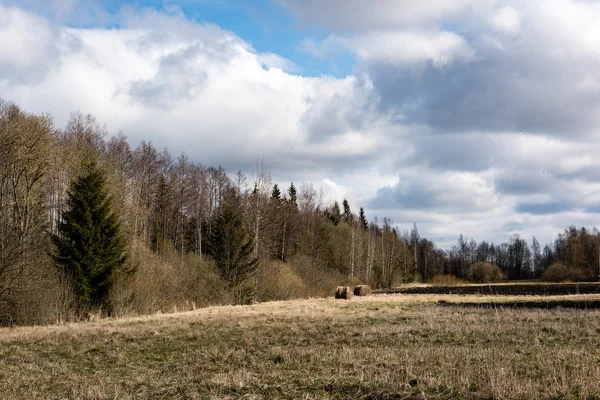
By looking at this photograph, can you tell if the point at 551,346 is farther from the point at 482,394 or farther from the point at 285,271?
the point at 285,271

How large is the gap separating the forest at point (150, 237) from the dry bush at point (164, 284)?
0.08 m

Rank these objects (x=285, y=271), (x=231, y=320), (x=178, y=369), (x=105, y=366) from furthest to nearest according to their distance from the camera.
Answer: (x=285, y=271) → (x=231, y=320) → (x=105, y=366) → (x=178, y=369)

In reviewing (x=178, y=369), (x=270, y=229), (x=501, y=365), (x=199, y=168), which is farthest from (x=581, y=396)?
(x=199, y=168)

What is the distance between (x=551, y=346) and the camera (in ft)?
41.0

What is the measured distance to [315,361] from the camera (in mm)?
11102

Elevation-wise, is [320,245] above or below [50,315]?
above

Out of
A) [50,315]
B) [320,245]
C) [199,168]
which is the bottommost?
[50,315]

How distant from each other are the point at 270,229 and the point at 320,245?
1267 centimetres

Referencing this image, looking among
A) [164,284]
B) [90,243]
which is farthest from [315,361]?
[164,284]

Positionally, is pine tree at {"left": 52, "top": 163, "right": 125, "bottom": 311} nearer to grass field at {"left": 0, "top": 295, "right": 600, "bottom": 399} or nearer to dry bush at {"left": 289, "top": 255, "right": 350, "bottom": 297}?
grass field at {"left": 0, "top": 295, "right": 600, "bottom": 399}

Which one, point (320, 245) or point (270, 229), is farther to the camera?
point (320, 245)

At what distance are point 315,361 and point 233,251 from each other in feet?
109

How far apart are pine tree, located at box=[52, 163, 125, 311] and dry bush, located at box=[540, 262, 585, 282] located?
71.6 metres

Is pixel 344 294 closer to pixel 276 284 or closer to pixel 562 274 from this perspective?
pixel 276 284
